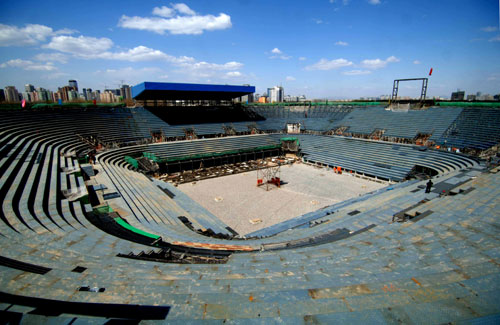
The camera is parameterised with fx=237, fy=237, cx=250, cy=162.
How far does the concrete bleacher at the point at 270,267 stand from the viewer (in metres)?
4.17

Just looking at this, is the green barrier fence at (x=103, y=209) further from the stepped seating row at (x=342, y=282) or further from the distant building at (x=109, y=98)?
the distant building at (x=109, y=98)

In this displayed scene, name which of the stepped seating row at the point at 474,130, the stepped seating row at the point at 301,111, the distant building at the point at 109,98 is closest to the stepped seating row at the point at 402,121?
the stepped seating row at the point at 474,130

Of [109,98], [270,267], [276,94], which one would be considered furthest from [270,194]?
[276,94]

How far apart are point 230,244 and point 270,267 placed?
448 centimetres

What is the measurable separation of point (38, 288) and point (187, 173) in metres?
28.3

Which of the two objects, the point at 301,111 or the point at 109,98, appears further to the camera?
the point at 109,98

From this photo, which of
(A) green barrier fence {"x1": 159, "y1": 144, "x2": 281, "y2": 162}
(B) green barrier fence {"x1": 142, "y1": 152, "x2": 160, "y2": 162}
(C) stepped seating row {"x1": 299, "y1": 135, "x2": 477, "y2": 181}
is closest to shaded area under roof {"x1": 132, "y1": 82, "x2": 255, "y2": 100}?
(B) green barrier fence {"x1": 142, "y1": 152, "x2": 160, "y2": 162}

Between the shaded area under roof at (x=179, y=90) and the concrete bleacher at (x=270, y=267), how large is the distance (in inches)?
874

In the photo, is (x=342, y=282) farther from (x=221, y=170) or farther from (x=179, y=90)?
(x=179, y=90)

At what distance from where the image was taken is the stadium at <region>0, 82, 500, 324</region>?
4309 mm

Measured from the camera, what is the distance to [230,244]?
454 inches

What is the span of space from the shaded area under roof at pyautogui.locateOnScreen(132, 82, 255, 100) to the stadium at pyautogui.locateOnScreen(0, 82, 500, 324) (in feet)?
34.7

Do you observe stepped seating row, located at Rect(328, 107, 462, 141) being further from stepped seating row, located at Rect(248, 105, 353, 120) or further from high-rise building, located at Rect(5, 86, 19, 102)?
high-rise building, located at Rect(5, 86, 19, 102)

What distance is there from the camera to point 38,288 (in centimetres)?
495
